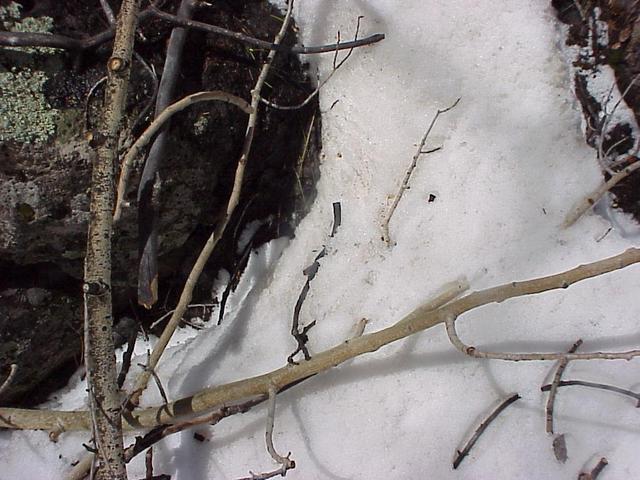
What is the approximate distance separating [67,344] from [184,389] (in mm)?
443

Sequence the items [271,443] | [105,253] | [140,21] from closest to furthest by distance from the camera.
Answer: [105,253], [271,443], [140,21]

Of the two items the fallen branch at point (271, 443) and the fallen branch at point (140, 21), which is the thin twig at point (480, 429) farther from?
the fallen branch at point (140, 21)

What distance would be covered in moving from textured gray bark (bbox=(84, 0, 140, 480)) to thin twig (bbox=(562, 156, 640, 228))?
110cm

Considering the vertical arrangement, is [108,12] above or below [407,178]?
above

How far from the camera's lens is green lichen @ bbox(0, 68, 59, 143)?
4.35 feet

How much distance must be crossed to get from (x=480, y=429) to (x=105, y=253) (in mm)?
980

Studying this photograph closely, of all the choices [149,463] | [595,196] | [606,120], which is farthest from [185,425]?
[606,120]

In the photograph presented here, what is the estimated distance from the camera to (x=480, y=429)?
141cm

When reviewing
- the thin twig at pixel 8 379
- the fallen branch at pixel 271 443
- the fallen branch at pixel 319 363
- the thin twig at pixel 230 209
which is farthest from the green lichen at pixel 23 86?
the fallen branch at pixel 271 443

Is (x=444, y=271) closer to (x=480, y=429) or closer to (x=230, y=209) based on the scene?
(x=480, y=429)

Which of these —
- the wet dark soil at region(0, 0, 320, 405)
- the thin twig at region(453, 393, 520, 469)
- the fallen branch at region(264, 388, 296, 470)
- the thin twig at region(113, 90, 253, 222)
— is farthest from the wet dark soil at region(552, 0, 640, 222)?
the fallen branch at region(264, 388, 296, 470)

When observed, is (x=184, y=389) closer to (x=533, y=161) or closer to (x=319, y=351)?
(x=319, y=351)

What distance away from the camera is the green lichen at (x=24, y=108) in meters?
1.33

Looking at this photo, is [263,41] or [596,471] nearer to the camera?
[596,471]
